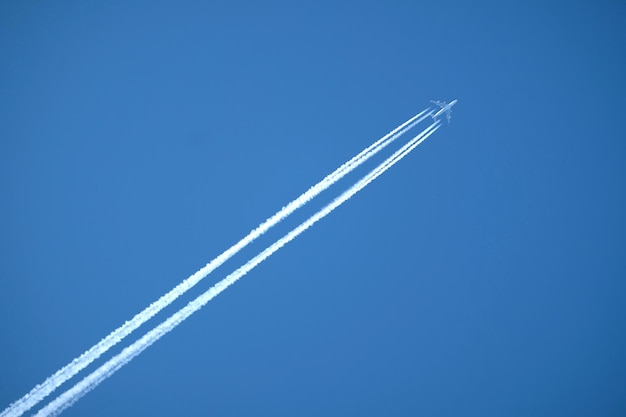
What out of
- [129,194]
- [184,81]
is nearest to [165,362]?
[129,194]

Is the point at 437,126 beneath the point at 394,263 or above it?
above

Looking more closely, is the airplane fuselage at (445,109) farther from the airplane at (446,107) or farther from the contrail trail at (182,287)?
the contrail trail at (182,287)

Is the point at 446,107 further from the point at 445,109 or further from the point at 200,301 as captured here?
the point at 200,301

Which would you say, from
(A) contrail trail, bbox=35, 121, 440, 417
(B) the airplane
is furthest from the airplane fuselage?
(A) contrail trail, bbox=35, 121, 440, 417

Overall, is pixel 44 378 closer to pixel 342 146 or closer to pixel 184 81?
pixel 184 81

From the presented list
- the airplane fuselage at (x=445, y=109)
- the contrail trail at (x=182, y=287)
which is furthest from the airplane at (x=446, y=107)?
the contrail trail at (x=182, y=287)
